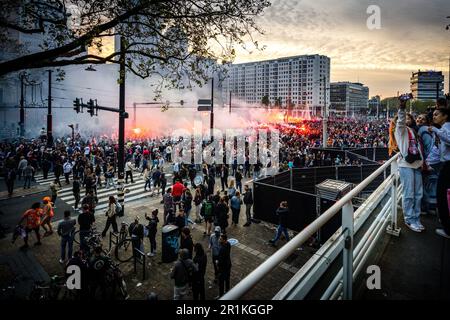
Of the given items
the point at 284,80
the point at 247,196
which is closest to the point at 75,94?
the point at 247,196

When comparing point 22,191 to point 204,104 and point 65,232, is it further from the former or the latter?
point 204,104

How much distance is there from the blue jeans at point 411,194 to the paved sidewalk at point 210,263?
442cm

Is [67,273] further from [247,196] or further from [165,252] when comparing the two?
[247,196]

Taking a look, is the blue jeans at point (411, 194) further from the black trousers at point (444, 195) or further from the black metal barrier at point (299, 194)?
the black metal barrier at point (299, 194)

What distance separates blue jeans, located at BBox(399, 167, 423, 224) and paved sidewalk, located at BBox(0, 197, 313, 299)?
442cm

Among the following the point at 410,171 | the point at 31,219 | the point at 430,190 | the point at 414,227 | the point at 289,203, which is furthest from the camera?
the point at 289,203

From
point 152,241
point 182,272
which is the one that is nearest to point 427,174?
point 182,272

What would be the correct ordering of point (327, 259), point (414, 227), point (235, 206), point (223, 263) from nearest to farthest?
point (327, 259) < point (414, 227) < point (223, 263) < point (235, 206)

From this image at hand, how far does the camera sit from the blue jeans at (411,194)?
371cm

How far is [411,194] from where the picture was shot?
3.76 m

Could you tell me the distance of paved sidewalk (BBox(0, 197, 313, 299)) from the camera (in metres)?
7.24

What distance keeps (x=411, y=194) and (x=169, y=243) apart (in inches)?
277

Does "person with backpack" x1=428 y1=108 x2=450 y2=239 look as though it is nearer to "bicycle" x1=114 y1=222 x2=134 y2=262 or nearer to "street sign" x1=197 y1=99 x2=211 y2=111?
"bicycle" x1=114 y1=222 x2=134 y2=262

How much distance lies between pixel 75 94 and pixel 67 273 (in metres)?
63.0
